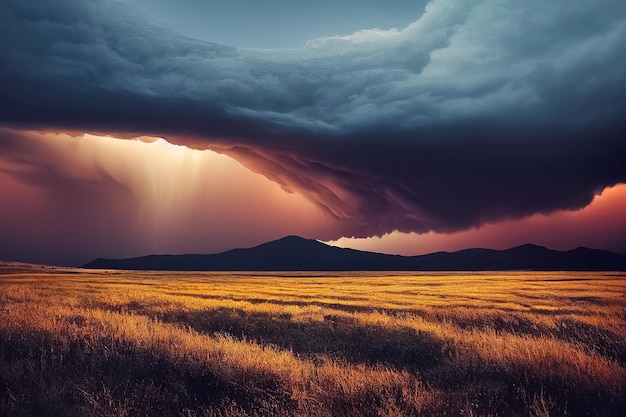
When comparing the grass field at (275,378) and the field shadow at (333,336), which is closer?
the grass field at (275,378)

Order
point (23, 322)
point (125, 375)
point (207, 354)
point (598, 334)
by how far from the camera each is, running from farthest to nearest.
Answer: point (598, 334)
point (23, 322)
point (207, 354)
point (125, 375)

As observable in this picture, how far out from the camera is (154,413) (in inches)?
289

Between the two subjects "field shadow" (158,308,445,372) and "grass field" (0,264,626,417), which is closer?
"grass field" (0,264,626,417)

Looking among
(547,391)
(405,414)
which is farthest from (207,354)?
(547,391)

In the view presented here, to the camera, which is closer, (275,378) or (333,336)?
(275,378)

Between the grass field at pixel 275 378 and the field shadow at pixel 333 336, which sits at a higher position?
the grass field at pixel 275 378

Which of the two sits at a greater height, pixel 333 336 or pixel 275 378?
pixel 275 378

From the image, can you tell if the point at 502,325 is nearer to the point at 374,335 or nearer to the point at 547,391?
the point at 374,335

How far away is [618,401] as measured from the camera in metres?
7.38

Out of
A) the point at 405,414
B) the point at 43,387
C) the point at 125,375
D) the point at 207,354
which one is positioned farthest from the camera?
the point at 207,354

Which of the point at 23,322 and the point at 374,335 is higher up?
the point at 23,322

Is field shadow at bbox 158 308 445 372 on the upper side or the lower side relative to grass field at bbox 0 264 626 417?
lower

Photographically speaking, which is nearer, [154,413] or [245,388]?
[154,413]

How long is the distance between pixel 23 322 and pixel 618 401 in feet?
47.8
